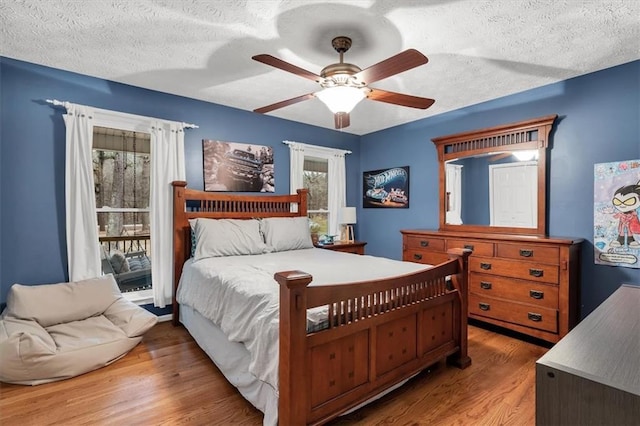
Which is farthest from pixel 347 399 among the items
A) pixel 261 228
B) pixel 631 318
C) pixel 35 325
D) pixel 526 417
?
pixel 35 325

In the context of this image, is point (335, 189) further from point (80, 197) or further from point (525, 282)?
point (80, 197)

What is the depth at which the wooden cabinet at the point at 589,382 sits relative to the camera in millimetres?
712

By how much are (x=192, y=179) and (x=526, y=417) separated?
3.57 metres

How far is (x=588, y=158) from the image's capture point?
9.63 ft

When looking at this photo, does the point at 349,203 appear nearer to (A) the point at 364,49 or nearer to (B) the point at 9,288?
(A) the point at 364,49

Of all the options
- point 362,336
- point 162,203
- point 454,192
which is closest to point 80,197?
point 162,203

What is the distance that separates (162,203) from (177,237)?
0.40 metres

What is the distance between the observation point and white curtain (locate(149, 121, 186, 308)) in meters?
3.31

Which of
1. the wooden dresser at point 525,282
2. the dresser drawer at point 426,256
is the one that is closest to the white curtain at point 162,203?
the dresser drawer at point 426,256

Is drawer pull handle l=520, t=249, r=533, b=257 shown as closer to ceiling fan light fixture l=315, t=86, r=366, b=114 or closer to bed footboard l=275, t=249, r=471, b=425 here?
bed footboard l=275, t=249, r=471, b=425

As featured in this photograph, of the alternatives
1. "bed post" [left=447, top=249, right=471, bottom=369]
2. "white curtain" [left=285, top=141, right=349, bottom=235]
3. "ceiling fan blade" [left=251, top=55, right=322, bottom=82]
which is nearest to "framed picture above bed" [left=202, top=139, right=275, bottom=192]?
"white curtain" [left=285, top=141, right=349, bottom=235]

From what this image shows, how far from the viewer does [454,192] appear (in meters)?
3.94

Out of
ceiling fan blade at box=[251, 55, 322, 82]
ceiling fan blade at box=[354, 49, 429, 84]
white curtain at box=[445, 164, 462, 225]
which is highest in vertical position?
ceiling fan blade at box=[251, 55, 322, 82]

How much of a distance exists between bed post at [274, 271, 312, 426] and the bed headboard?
220 cm
